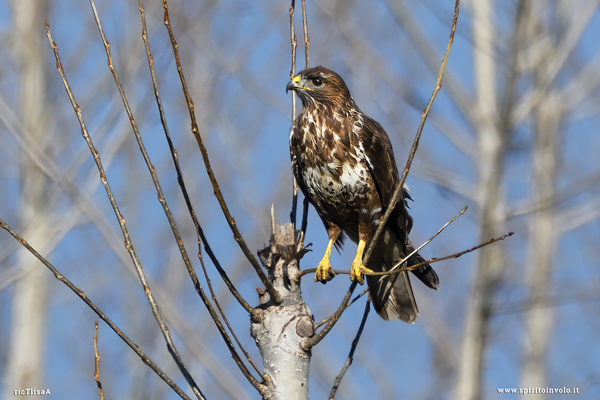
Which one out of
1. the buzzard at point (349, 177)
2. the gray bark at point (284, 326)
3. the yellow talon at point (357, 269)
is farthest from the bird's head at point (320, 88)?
the gray bark at point (284, 326)

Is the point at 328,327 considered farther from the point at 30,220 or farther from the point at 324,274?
the point at 30,220

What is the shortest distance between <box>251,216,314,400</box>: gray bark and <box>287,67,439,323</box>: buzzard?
786 mm

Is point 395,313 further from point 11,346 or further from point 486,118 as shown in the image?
point 11,346

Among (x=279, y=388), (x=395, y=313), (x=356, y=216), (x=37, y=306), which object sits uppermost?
(x=37, y=306)

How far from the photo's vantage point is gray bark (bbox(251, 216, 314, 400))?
268 cm

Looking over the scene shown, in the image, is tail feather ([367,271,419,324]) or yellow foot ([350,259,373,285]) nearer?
yellow foot ([350,259,373,285])

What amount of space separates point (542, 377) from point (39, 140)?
5222 mm

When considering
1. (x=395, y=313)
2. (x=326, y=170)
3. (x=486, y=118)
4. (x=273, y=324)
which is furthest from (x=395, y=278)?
(x=486, y=118)

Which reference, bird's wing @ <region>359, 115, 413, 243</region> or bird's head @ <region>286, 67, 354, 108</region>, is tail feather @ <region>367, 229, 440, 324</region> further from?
bird's head @ <region>286, 67, 354, 108</region>

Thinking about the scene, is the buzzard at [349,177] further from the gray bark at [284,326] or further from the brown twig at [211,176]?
the brown twig at [211,176]

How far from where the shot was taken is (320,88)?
437 centimetres

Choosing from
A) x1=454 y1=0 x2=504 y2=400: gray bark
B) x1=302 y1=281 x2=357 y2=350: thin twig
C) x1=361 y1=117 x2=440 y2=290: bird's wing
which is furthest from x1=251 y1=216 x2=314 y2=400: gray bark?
x1=454 y1=0 x2=504 y2=400: gray bark

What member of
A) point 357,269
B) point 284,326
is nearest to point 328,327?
point 284,326

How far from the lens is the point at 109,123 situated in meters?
5.55
